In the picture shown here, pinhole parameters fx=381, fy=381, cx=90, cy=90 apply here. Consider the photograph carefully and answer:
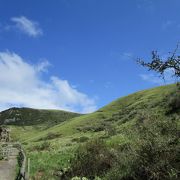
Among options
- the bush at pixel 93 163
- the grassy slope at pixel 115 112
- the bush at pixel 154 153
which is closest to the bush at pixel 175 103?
the grassy slope at pixel 115 112

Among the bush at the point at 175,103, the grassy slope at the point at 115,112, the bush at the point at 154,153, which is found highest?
the grassy slope at the point at 115,112

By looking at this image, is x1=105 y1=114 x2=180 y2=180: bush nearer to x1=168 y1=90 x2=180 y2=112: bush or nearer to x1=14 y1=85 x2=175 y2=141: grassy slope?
x1=168 y1=90 x2=180 y2=112: bush

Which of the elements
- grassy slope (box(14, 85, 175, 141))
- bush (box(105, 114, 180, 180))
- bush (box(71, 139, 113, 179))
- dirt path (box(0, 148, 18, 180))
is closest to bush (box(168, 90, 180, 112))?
dirt path (box(0, 148, 18, 180))

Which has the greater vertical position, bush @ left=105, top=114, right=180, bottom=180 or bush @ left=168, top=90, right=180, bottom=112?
bush @ left=168, top=90, right=180, bottom=112

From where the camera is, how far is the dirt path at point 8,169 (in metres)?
24.1

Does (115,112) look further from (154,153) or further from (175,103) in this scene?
(154,153)

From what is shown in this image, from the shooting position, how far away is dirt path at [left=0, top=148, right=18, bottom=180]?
2415 centimetres

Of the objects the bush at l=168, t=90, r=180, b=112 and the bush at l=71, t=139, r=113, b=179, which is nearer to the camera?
the bush at l=71, t=139, r=113, b=179

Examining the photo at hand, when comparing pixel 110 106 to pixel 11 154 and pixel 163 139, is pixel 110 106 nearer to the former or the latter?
pixel 11 154

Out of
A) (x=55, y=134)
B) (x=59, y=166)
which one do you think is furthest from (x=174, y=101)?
(x=55, y=134)

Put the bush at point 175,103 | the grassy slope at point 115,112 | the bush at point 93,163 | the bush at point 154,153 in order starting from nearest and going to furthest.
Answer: the bush at point 154,153, the bush at point 93,163, the bush at point 175,103, the grassy slope at point 115,112

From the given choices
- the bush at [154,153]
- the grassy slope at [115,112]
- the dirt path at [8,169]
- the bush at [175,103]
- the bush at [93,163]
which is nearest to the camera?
the bush at [154,153]

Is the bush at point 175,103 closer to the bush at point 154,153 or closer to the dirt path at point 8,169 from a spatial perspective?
the dirt path at point 8,169

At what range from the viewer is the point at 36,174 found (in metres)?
23.2
